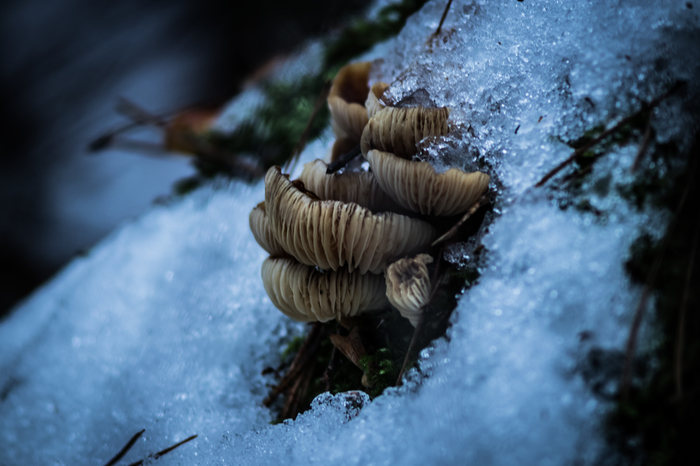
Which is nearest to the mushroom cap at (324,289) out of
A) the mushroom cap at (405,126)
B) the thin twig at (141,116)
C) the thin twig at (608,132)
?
the mushroom cap at (405,126)

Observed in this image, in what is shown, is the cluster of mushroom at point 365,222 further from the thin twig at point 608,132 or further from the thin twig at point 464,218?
the thin twig at point 608,132

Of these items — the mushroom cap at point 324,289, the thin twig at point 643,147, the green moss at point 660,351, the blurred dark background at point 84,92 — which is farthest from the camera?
the blurred dark background at point 84,92

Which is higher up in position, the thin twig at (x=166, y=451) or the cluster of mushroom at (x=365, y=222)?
the cluster of mushroom at (x=365, y=222)


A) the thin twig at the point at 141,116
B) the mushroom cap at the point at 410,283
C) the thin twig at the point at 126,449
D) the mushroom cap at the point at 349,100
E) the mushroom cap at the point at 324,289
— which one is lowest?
the thin twig at the point at 126,449

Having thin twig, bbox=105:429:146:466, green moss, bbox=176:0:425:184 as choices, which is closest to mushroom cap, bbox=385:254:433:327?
thin twig, bbox=105:429:146:466

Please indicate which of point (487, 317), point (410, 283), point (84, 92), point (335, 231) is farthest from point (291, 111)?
point (84, 92)
